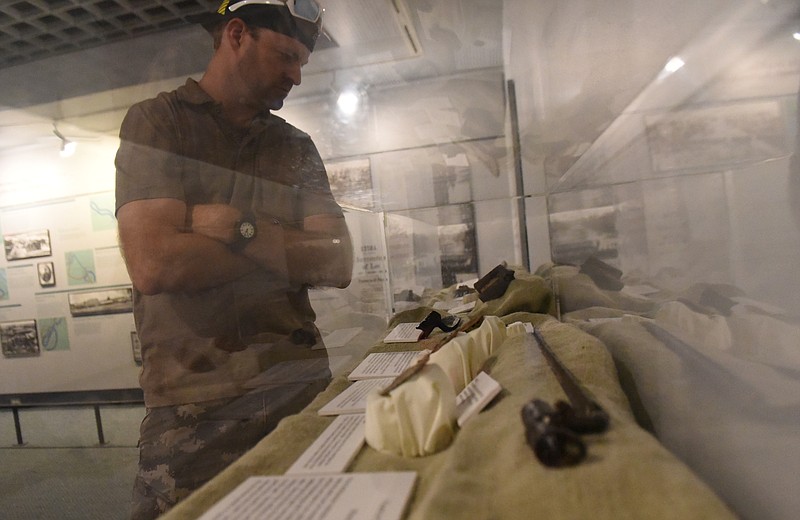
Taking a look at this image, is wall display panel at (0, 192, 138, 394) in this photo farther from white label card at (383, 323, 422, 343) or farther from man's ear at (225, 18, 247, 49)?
white label card at (383, 323, 422, 343)

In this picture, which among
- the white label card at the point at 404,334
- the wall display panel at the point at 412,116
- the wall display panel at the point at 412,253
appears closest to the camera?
the white label card at the point at 404,334

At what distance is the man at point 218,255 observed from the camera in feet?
2.07

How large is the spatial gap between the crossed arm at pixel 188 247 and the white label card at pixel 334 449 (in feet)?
0.94

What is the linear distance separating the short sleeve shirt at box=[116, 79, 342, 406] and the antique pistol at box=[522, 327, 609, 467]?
1.62 feet

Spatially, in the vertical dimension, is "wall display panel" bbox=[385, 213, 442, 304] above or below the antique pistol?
→ above

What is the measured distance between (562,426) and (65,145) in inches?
35.1

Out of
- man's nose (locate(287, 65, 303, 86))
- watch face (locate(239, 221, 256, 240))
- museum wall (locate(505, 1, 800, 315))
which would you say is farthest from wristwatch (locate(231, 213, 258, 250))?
museum wall (locate(505, 1, 800, 315))

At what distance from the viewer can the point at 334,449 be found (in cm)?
45

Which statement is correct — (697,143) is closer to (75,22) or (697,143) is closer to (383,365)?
(383,365)

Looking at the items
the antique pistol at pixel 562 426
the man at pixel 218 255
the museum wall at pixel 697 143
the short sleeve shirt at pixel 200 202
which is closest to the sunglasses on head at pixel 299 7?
the man at pixel 218 255

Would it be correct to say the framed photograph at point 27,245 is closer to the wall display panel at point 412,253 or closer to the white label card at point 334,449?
the white label card at point 334,449

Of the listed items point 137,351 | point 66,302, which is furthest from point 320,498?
point 66,302

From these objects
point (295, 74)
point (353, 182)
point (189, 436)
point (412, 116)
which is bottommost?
point (189, 436)

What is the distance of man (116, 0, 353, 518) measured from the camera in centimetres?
63
